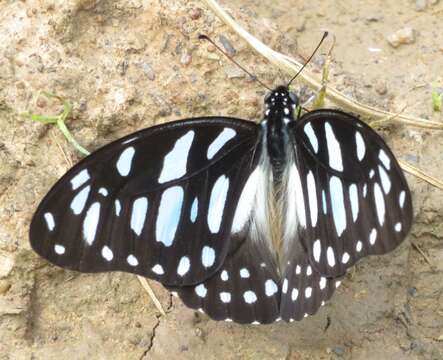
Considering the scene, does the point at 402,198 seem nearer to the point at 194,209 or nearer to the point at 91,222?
the point at 194,209

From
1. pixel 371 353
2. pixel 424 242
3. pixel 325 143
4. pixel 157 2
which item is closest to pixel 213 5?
pixel 157 2

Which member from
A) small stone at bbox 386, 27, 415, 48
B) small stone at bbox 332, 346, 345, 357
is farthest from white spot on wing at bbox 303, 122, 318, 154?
small stone at bbox 386, 27, 415, 48

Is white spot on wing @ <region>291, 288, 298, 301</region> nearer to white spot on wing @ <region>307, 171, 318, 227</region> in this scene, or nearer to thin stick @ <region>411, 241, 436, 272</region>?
white spot on wing @ <region>307, 171, 318, 227</region>

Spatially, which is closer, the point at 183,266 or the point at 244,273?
the point at 183,266

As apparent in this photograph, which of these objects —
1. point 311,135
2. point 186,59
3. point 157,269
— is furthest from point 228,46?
point 157,269

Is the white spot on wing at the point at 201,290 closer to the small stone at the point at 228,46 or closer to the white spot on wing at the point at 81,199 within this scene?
the white spot on wing at the point at 81,199

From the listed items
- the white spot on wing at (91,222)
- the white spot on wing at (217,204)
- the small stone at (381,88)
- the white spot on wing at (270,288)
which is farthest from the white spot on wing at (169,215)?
the small stone at (381,88)

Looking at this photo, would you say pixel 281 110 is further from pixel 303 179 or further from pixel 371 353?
pixel 371 353

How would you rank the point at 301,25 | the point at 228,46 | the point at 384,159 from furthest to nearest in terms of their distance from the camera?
the point at 301,25
the point at 228,46
the point at 384,159
